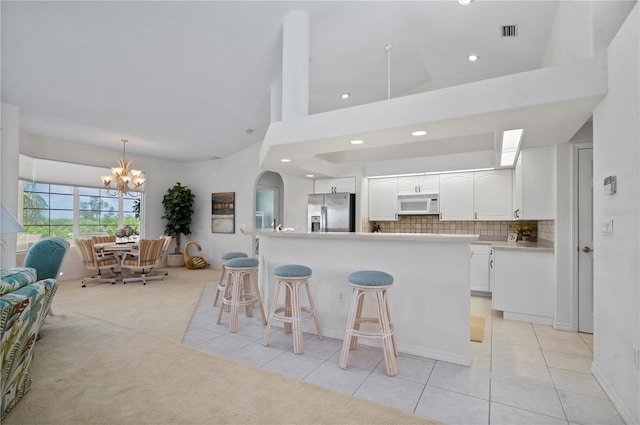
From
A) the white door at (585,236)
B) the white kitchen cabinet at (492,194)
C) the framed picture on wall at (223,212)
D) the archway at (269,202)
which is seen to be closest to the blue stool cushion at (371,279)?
the white door at (585,236)

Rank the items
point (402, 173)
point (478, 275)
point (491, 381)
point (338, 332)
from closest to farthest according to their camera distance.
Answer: point (491, 381), point (338, 332), point (478, 275), point (402, 173)

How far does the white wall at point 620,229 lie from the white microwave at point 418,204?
3095mm

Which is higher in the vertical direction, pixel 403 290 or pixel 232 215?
pixel 232 215

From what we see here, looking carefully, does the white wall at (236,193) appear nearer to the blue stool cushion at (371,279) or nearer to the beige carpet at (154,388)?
the beige carpet at (154,388)

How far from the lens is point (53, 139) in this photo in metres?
5.92

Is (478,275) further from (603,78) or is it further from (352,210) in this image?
(603,78)

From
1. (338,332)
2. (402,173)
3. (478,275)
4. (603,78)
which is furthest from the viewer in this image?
(402,173)

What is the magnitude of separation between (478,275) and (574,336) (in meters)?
1.61

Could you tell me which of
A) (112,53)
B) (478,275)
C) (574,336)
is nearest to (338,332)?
(574,336)

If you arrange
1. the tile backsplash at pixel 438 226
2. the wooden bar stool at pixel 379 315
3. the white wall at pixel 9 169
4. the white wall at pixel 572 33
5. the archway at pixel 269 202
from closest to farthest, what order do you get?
the white wall at pixel 572 33
the wooden bar stool at pixel 379 315
the white wall at pixel 9 169
the tile backsplash at pixel 438 226
the archway at pixel 269 202

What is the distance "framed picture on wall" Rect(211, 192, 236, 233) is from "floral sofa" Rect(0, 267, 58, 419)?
17.5 ft

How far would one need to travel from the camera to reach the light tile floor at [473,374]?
2012 mm

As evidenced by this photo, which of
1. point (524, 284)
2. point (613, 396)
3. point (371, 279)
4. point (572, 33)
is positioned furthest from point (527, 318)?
point (572, 33)

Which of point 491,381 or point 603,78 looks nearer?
point 603,78
